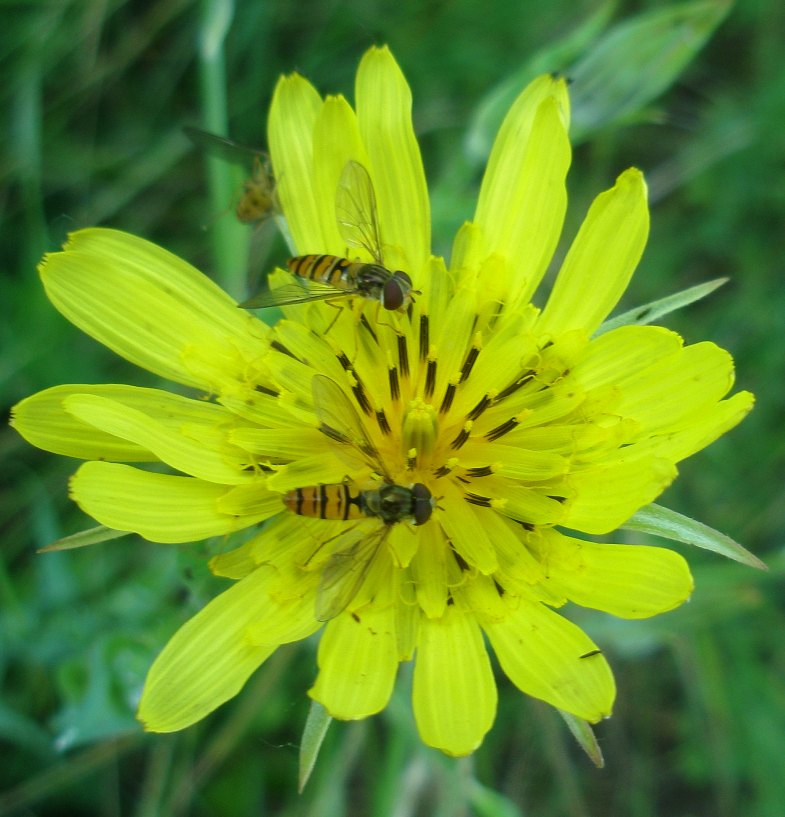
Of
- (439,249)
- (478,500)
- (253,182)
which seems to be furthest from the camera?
(439,249)

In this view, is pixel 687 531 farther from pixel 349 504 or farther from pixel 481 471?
pixel 349 504

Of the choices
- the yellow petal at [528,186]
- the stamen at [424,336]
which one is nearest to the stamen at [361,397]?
the stamen at [424,336]

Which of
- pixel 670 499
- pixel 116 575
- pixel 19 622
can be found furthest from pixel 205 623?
pixel 670 499

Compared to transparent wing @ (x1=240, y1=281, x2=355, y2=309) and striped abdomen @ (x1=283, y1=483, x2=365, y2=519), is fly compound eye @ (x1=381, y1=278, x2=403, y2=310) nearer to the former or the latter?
transparent wing @ (x1=240, y1=281, x2=355, y2=309)

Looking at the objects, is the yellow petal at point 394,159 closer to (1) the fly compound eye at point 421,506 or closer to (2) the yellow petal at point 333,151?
(2) the yellow petal at point 333,151

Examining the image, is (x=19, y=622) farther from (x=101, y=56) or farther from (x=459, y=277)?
(x=101, y=56)

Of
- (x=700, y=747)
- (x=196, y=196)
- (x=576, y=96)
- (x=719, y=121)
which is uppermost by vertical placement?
(x=719, y=121)

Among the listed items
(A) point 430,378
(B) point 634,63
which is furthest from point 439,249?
(A) point 430,378
